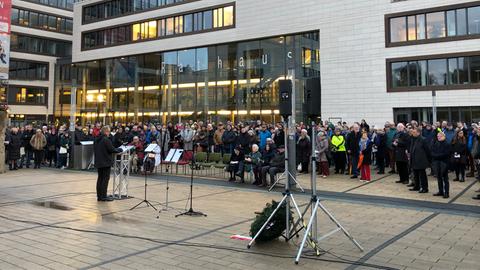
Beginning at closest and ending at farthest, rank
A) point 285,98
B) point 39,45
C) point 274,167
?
point 285,98 → point 274,167 → point 39,45

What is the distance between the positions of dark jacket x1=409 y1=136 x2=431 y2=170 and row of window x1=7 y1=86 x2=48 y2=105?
178ft

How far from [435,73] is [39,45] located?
51142mm

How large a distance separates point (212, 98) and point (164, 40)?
8477 mm

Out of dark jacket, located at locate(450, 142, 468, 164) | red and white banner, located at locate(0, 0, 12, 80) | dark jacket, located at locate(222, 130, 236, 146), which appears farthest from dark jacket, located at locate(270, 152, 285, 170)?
red and white banner, located at locate(0, 0, 12, 80)

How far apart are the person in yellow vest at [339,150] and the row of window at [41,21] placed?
52268 millimetres

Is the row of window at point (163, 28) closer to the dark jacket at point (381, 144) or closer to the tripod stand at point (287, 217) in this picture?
the dark jacket at point (381, 144)

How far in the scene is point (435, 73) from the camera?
2611cm

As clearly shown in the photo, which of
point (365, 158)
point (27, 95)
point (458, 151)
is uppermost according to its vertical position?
point (27, 95)

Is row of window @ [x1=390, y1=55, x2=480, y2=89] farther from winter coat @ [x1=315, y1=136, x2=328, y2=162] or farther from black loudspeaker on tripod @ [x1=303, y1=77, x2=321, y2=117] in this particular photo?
black loudspeaker on tripod @ [x1=303, y1=77, x2=321, y2=117]

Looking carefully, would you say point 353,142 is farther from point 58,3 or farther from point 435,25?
point 58,3

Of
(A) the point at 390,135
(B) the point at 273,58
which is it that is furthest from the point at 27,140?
(B) the point at 273,58

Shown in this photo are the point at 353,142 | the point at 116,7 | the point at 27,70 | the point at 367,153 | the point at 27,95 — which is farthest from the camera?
the point at 27,70

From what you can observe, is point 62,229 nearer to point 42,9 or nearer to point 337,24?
point 337,24

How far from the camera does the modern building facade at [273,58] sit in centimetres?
2591
